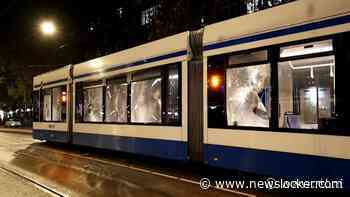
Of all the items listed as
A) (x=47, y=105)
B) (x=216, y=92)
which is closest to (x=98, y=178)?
(x=216, y=92)

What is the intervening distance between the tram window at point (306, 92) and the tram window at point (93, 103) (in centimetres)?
766

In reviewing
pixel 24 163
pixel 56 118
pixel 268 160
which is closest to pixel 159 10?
pixel 56 118

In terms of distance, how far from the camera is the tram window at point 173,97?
1014cm

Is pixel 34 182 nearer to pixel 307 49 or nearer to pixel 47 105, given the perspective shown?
pixel 307 49

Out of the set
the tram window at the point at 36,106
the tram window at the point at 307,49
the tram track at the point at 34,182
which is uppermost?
the tram window at the point at 307,49

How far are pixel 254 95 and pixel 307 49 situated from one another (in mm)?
1493

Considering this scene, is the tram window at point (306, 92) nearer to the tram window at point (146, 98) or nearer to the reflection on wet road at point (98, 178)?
the reflection on wet road at point (98, 178)

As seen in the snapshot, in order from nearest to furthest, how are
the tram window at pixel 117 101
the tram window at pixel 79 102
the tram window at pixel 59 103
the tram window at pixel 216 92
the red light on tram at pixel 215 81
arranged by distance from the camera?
the tram window at pixel 216 92
the red light on tram at pixel 215 81
the tram window at pixel 117 101
the tram window at pixel 79 102
the tram window at pixel 59 103

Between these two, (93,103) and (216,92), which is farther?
(93,103)

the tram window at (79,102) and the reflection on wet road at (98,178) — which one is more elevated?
the tram window at (79,102)

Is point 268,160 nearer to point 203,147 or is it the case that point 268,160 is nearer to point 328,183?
point 328,183

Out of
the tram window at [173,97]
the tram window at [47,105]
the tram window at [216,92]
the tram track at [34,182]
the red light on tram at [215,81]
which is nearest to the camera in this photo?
the tram track at [34,182]

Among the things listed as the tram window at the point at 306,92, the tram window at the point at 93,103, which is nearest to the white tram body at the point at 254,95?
the tram window at the point at 306,92

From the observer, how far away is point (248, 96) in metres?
8.25
